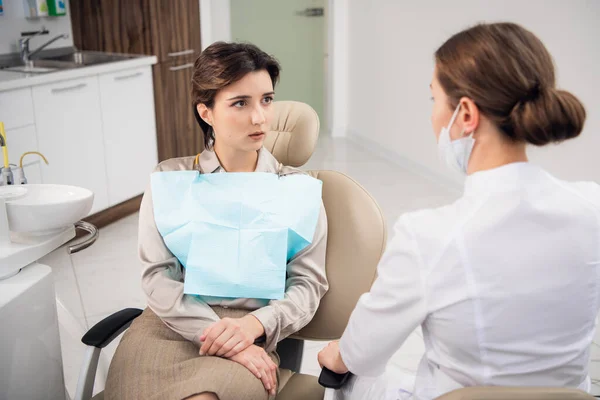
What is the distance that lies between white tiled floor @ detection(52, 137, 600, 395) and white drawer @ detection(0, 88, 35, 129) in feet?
2.29

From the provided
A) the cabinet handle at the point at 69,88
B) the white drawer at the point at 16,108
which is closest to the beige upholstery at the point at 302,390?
the white drawer at the point at 16,108

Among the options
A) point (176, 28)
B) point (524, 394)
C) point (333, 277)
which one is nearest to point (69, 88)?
point (176, 28)

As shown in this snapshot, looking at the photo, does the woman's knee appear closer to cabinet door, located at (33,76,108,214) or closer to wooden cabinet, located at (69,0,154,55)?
cabinet door, located at (33,76,108,214)

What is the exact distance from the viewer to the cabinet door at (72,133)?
3010 mm

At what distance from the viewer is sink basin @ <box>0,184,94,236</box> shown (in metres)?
1.21

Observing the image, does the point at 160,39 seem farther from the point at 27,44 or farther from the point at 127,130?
the point at 27,44

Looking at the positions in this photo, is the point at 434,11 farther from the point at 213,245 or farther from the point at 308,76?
the point at 213,245

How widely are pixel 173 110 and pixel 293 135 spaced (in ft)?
7.94

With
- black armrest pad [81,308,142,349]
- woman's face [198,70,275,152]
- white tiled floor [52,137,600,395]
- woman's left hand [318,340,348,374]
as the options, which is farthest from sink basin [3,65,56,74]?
woman's left hand [318,340,348,374]

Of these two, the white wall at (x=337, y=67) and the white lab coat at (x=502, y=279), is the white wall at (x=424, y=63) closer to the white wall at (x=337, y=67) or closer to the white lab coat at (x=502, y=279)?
the white wall at (x=337, y=67)

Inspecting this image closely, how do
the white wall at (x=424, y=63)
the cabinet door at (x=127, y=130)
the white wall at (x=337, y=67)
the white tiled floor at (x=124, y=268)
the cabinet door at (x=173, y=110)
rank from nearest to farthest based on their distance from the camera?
1. the white tiled floor at (x=124, y=268)
2. the white wall at (x=424, y=63)
3. the cabinet door at (x=127, y=130)
4. the cabinet door at (x=173, y=110)
5. the white wall at (x=337, y=67)

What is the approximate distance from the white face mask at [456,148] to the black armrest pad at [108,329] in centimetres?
82

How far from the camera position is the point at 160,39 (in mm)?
3732

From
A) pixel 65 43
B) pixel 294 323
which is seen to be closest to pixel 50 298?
pixel 294 323
